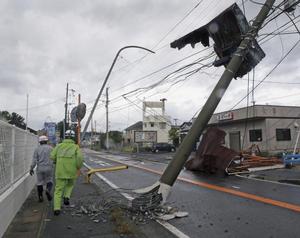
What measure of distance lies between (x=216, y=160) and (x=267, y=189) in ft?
19.2

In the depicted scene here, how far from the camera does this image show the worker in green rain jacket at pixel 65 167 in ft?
27.4

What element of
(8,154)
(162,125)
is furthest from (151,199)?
(162,125)

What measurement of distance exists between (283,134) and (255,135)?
8.04 ft

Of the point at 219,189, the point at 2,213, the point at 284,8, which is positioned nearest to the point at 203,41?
the point at 284,8

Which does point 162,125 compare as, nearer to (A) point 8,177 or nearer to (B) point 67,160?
(B) point 67,160

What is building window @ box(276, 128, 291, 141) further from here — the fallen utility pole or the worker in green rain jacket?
the worker in green rain jacket

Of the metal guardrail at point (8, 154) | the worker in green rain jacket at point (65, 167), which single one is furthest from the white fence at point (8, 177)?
the worker in green rain jacket at point (65, 167)

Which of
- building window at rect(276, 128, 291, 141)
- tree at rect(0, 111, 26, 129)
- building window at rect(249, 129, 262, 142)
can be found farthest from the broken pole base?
tree at rect(0, 111, 26, 129)

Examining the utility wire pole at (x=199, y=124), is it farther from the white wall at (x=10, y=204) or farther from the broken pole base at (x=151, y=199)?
the white wall at (x=10, y=204)

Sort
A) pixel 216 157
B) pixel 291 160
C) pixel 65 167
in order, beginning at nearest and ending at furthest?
pixel 65 167 < pixel 216 157 < pixel 291 160

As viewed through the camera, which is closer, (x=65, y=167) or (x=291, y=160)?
(x=65, y=167)

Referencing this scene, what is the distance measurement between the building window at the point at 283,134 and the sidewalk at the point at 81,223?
90.3ft

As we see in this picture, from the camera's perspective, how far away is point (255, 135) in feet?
114

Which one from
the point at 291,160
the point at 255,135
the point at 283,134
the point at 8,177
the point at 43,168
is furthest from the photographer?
the point at 255,135
